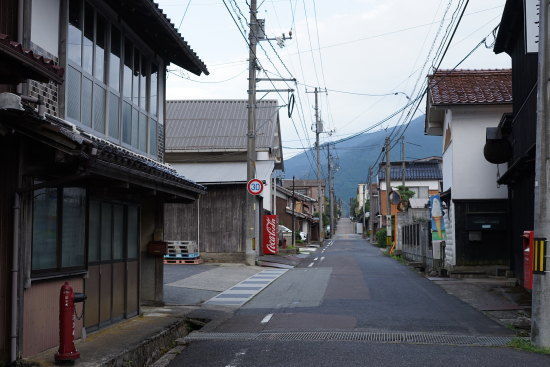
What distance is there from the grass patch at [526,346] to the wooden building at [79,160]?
6.21 m

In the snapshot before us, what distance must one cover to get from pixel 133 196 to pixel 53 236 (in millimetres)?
3711

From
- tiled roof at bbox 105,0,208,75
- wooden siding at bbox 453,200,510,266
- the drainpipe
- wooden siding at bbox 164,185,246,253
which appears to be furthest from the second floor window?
wooden siding at bbox 164,185,246,253

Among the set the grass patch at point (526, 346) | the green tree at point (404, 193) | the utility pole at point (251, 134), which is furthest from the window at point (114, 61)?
the green tree at point (404, 193)

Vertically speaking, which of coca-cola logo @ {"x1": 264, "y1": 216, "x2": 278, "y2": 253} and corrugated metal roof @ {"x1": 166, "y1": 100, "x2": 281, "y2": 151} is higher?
corrugated metal roof @ {"x1": 166, "y1": 100, "x2": 281, "y2": 151}

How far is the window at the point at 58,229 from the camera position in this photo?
8148 millimetres

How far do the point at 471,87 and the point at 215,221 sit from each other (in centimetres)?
1272

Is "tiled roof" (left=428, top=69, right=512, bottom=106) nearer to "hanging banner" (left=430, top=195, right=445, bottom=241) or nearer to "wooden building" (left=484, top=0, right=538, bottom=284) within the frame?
"wooden building" (left=484, top=0, right=538, bottom=284)

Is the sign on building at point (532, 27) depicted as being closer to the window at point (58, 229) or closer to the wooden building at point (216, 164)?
the window at point (58, 229)

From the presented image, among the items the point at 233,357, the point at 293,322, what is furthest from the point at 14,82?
the point at 293,322

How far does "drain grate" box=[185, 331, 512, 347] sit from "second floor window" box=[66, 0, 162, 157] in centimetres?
411

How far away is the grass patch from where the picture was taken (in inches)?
369

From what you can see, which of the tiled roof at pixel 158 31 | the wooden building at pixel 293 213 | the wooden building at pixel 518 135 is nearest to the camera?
the tiled roof at pixel 158 31

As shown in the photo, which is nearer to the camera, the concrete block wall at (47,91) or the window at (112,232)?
the concrete block wall at (47,91)

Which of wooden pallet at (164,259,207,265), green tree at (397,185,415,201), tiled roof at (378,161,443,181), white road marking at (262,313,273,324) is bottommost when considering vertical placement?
white road marking at (262,313,273,324)
